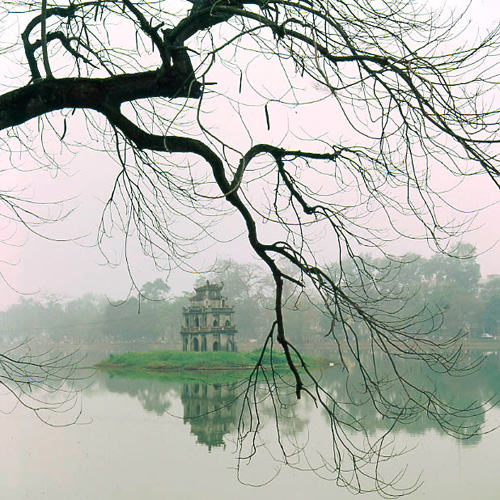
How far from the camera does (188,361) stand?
79.0ft

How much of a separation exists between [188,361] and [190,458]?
13808 millimetres

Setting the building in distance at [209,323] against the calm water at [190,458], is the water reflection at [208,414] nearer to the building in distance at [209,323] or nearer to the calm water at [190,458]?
the calm water at [190,458]

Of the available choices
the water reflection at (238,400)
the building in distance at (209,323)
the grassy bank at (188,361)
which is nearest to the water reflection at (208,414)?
the water reflection at (238,400)

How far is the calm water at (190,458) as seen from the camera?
27.9ft

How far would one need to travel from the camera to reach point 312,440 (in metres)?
10.9

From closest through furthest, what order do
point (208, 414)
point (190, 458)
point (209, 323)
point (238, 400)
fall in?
point (190, 458)
point (208, 414)
point (238, 400)
point (209, 323)

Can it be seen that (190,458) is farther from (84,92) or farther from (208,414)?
(84,92)

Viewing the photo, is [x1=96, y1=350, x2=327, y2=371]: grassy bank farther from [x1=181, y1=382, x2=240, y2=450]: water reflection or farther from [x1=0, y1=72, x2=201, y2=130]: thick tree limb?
[x1=0, y1=72, x2=201, y2=130]: thick tree limb

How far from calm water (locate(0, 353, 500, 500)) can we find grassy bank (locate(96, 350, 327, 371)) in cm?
690

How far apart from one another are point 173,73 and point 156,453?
8.63 m

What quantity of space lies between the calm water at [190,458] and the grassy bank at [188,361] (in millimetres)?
6900

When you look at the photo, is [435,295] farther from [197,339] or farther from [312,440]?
[312,440]

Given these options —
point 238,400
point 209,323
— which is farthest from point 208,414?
point 209,323

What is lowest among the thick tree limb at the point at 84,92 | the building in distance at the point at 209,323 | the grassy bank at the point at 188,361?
the grassy bank at the point at 188,361
